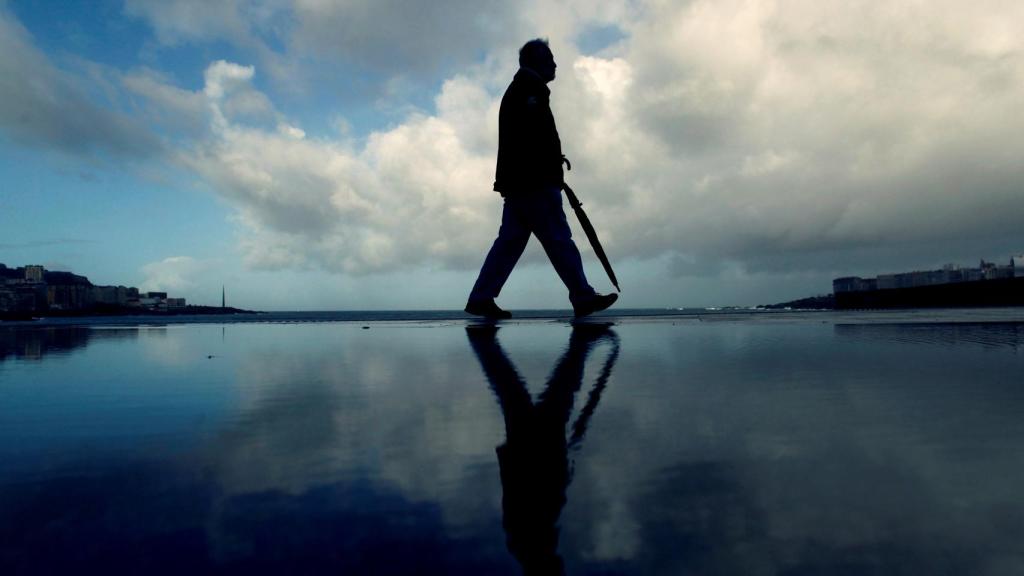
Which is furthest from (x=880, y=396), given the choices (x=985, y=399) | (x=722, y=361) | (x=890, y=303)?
(x=890, y=303)

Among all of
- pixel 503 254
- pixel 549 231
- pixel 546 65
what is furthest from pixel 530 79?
pixel 503 254

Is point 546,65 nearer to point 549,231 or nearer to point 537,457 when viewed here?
point 549,231

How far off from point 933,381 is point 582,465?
191 centimetres

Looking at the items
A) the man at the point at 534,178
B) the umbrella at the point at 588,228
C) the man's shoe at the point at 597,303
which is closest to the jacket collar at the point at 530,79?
the man at the point at 534,178

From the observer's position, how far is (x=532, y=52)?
279 inches

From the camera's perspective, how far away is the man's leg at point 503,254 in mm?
7137

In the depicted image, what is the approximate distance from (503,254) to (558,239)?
0.78 metres

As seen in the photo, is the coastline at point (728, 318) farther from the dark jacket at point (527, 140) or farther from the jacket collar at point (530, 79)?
the jacket collar at point (530, 79)

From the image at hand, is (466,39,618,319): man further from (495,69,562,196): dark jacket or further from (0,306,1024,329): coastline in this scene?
(0,306,1024,329): coastline

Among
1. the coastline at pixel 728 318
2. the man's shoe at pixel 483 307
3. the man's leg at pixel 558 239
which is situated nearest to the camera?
the man's leg at pixel 558 239

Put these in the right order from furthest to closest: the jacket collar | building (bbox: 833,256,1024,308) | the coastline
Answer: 1. building (bbox: 833,256,1024,308)
2. the coastline
3. the jacket collar

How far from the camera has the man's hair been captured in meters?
7.08

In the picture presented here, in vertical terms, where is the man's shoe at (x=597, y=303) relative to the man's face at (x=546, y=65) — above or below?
below

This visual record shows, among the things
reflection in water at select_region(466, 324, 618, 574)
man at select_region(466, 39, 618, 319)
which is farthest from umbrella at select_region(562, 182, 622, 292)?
reflection in water at select_region(466, 324, 618, 574)
